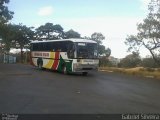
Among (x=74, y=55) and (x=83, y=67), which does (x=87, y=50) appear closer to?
(x=74, y=55)

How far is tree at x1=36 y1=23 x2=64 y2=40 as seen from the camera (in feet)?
243

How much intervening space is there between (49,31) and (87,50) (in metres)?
48.4

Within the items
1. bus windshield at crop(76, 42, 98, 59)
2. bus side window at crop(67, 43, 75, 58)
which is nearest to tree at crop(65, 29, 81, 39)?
bus windshield at crop(76, 42, 98, 59)

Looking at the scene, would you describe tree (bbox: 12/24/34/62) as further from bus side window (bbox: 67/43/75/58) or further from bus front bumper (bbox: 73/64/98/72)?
bus front bumper (bbox: 73/64/98/72)

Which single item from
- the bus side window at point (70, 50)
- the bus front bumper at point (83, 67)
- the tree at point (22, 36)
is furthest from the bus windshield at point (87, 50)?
the tree at point (22, 36)

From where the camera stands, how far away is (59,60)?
2998 cm

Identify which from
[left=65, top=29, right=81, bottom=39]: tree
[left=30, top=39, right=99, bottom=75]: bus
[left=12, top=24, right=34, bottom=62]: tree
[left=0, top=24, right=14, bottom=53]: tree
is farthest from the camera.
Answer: [left=65, top=29, right=81, bottom=39]: tree

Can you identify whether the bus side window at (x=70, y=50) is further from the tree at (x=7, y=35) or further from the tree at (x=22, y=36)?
the tree at (x=22, y=36)

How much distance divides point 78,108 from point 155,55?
33.6 meters

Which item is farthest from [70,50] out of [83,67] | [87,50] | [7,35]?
[7,35]

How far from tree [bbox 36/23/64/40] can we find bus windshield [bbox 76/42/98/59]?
45.9m

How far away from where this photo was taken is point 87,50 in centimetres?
2806

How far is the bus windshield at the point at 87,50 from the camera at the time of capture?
27.6 meters

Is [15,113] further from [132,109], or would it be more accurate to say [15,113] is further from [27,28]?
[27,28]
